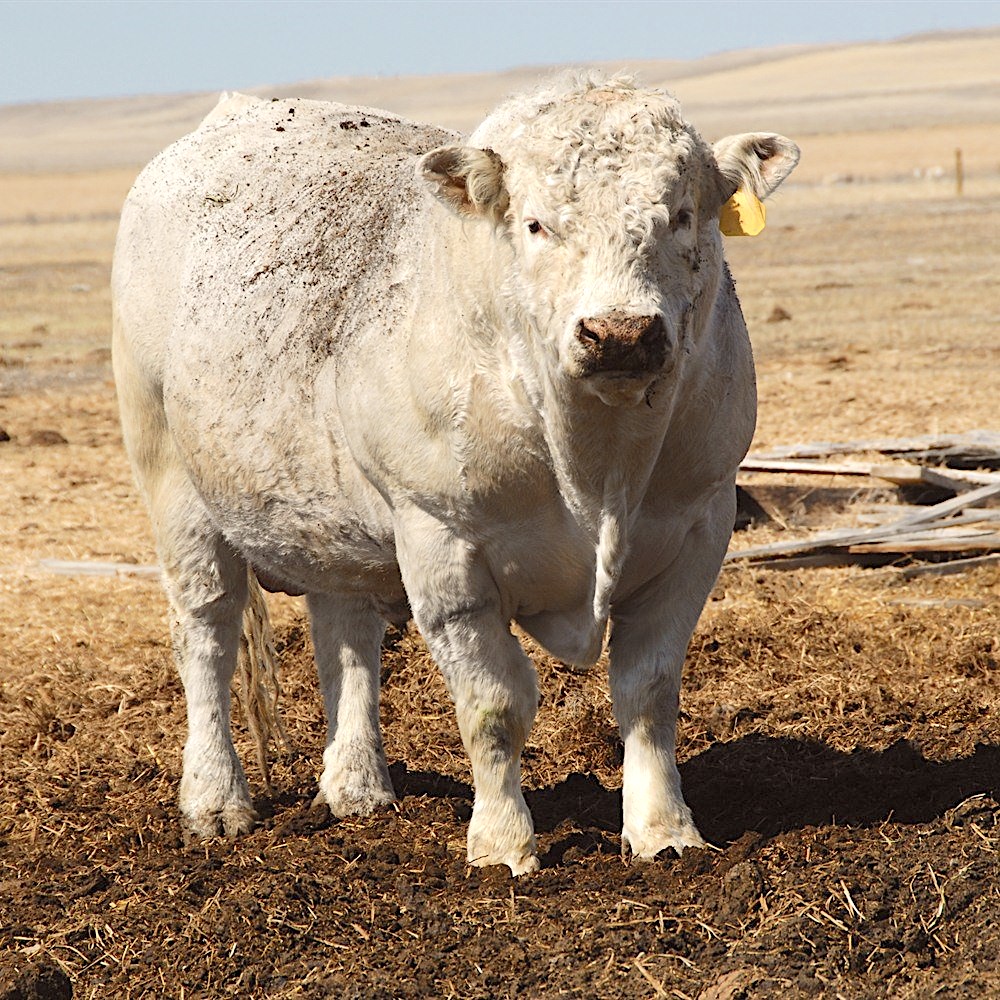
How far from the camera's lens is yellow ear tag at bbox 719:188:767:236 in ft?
13.6

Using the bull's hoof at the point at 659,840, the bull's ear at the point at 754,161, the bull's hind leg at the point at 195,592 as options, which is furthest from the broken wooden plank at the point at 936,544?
the bull's ear at the point at 754,161

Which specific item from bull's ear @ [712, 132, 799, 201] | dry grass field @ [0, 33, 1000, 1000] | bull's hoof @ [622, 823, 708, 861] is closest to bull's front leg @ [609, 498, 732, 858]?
bull's hoof @ [622, 823, 708, 861]

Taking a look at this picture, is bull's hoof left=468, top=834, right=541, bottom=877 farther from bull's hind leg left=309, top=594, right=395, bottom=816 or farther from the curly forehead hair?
the curly forehead hair

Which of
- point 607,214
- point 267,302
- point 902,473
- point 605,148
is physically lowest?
point 902,473

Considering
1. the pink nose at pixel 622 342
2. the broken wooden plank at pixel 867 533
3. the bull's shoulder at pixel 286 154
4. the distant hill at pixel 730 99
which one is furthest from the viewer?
A: the distant hill at pixel 730 99

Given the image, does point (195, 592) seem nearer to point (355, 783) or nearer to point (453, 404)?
point (355, 783)

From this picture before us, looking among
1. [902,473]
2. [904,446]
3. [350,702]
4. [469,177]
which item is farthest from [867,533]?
[469,177]

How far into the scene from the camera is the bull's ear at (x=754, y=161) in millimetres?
4102

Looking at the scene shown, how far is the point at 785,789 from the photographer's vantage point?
16.8 ft

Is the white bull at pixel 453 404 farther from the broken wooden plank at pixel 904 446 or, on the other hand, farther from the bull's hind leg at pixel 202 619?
the broken wooden plank at pixel 904 446

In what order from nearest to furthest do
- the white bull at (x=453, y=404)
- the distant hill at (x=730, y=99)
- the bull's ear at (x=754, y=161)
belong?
the white bull at (x=453, y=404), the bull's ear at (x=754, y=161), the distant hill at (x=730, y=99)

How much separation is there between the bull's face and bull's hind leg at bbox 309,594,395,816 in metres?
2.08

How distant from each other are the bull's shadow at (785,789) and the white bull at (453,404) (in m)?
0.37

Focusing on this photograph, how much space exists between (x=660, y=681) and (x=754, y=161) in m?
1.51
